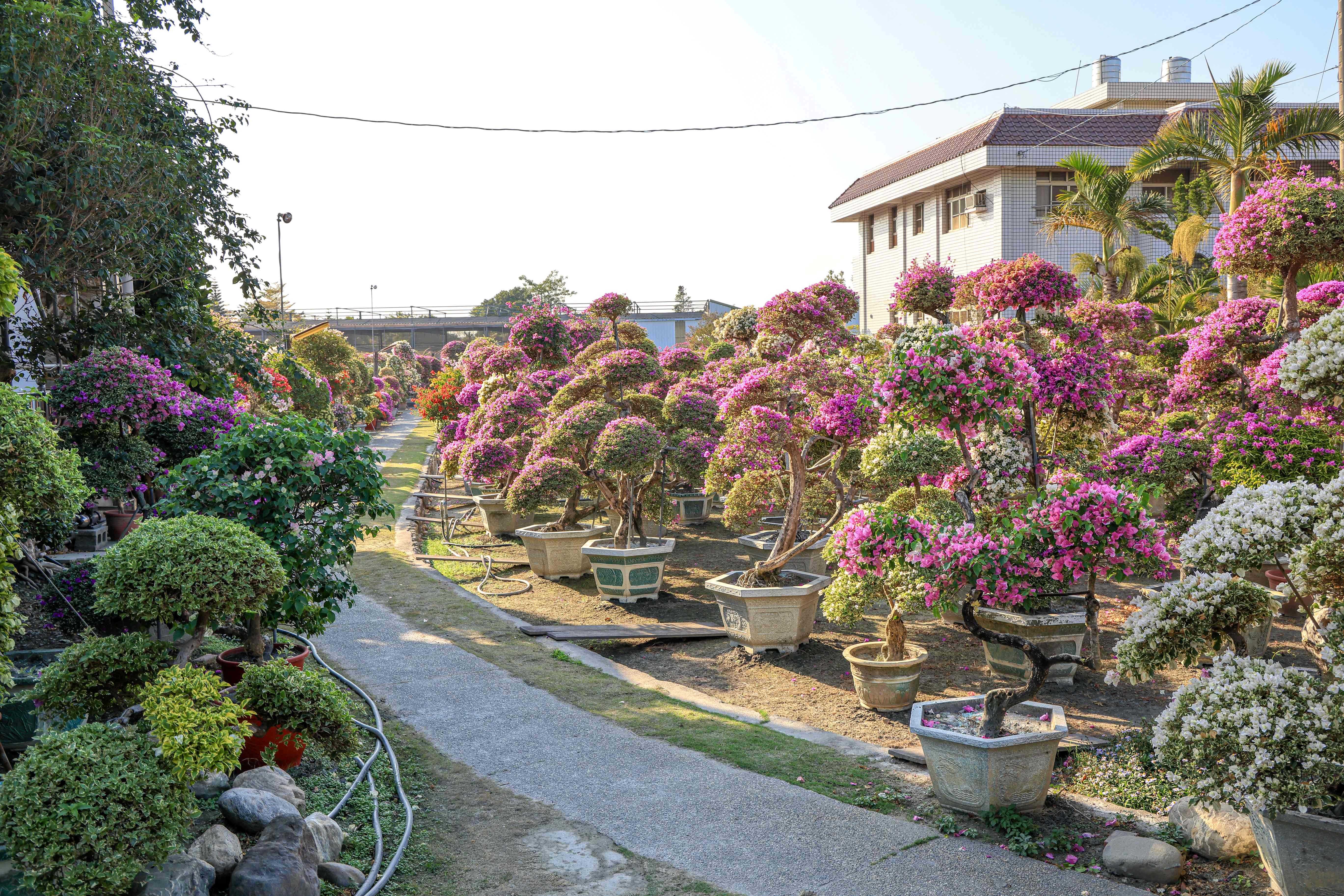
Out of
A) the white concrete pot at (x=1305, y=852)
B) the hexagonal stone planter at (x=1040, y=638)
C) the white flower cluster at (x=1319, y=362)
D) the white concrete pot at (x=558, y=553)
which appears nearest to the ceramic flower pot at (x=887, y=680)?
the hexagonal stone planter at (x=1040, y=638)

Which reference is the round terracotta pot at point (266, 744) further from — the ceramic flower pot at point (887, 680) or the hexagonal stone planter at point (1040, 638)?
the hexagonal stone planter at point (1040, 638)

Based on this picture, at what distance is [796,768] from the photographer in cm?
557

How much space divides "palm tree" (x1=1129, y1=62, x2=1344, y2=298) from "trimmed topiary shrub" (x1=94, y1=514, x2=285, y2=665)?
1075 centimetres

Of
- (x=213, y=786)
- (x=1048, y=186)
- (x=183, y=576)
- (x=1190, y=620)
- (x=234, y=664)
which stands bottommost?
(x=213, y=786)

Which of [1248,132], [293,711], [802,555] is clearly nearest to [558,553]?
[802,555]

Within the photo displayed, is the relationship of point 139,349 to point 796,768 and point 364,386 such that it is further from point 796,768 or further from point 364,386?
point 364,386

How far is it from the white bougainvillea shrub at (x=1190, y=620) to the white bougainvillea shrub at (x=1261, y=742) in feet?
1.23

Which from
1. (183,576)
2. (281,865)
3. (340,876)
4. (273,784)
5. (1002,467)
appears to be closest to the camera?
(281,865)

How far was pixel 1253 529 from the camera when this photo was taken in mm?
4078

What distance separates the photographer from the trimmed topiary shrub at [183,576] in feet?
13.5

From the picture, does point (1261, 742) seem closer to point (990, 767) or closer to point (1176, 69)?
point (990, 767)

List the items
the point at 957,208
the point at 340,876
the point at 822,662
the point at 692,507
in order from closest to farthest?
the point at 340,876
the point at 822,662
the point at 692,507
the point at 957,208

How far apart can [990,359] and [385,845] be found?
4.51m

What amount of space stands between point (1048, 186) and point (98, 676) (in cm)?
2145
